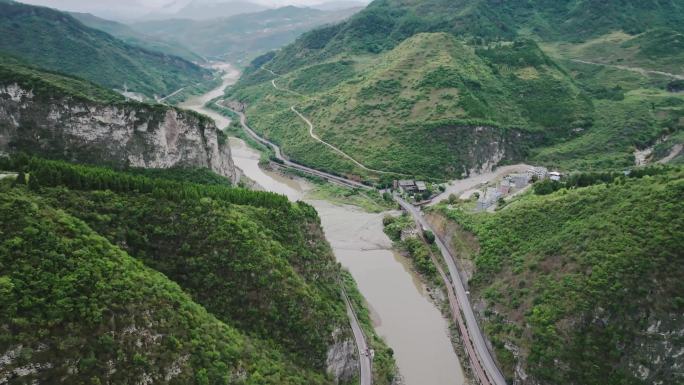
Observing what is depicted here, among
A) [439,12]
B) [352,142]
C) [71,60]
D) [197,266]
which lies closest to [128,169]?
[197,266]

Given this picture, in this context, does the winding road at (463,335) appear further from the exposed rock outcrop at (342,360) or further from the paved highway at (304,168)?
the paved highway at (304,168)

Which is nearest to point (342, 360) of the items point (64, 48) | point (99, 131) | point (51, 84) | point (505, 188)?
point (99, 131)

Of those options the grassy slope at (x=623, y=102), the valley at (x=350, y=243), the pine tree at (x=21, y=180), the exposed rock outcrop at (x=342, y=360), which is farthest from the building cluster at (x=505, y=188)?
the pine tree at (x=21, y=180)

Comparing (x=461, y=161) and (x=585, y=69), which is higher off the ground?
(x=585, y=69)

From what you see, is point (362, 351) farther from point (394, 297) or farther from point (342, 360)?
point (394, 297)

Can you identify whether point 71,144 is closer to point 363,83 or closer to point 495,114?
point 363,83

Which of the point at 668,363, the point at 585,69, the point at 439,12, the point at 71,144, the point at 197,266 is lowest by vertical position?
the point at 668,363

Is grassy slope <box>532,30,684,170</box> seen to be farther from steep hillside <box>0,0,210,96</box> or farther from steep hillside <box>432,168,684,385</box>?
steep hillside <box>0,0,210,96</box>
